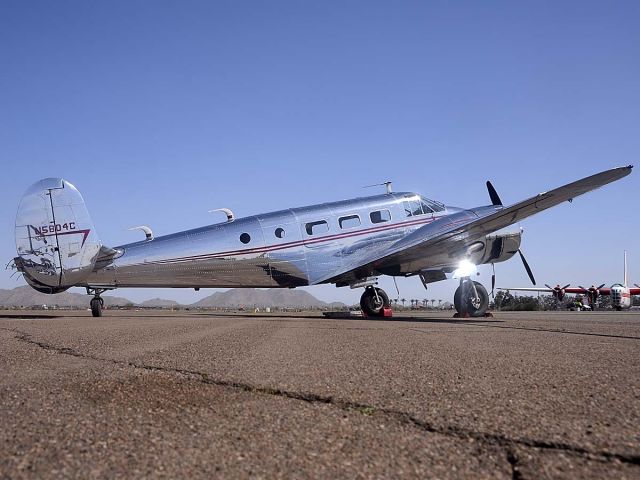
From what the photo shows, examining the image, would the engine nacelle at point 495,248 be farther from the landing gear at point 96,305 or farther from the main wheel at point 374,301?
the landing gear at point 96,305

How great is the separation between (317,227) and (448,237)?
3995 millimetres

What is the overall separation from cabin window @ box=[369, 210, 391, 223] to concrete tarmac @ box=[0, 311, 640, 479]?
40.4ft

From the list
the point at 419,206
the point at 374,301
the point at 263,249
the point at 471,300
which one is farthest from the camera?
the point at 374,301

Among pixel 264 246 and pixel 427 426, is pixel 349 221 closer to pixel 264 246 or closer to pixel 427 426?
pixel 264 246

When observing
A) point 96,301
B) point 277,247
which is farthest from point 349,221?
point 96,301

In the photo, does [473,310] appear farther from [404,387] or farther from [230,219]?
[404,387]

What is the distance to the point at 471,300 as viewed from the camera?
1675 centimetres

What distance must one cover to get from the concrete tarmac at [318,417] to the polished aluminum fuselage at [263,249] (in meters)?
9.90

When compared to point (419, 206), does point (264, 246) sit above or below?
below

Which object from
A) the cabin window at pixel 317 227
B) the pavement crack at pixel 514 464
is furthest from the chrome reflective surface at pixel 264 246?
the pavement crack at pixel 514 464

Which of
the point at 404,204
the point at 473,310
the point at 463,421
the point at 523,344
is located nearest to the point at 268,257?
the point at 404,204

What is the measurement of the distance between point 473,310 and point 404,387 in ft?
45.0

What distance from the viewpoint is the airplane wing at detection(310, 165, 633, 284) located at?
15.5 meters

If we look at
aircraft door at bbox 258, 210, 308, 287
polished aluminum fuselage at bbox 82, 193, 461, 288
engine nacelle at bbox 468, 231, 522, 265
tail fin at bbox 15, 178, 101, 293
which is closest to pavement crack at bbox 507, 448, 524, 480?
polished aluminum fuselage at bbox 82, 193, 461, 288
